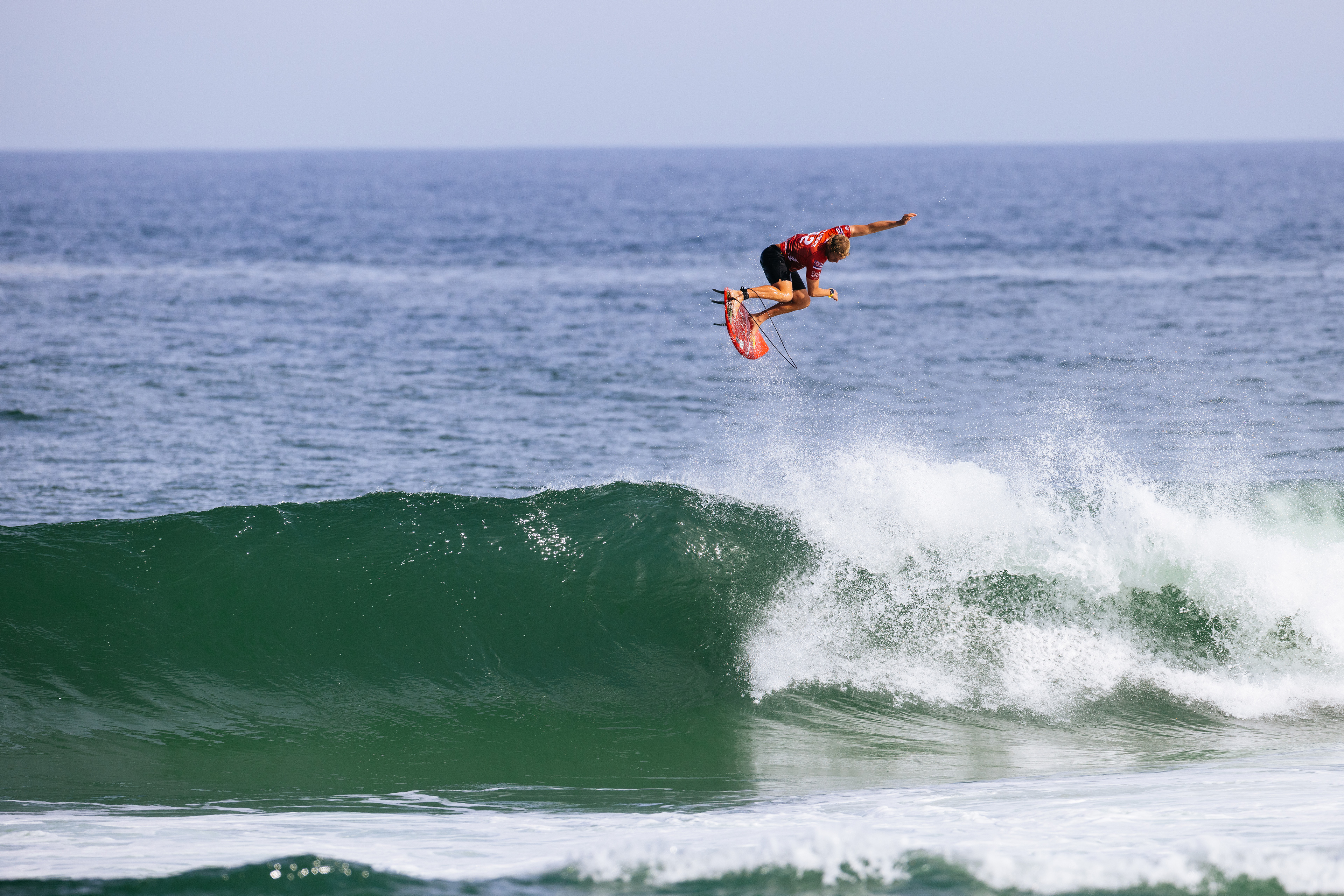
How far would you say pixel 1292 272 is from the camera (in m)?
38.9

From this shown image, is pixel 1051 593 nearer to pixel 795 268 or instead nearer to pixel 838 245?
pixel 838 245

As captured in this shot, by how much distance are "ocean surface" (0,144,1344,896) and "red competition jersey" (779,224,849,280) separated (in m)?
2.23

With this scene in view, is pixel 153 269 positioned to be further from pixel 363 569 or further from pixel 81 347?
pixel 363 569

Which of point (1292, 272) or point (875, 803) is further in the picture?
point (1292, 272)

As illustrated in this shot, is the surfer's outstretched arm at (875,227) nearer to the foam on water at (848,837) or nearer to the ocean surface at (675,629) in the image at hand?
the ocean surface at (675,629)

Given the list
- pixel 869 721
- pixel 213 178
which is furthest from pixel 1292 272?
pixel 213 178

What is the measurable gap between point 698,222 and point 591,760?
203 feet

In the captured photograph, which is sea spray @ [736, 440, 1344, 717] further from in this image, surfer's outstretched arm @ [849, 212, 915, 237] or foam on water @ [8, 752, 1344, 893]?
surfer's outstretched arm @ [849, 212, 915, 237]

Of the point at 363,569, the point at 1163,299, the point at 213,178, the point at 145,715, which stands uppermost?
the point at 213,178

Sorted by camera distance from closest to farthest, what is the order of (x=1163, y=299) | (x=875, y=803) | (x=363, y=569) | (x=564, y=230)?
1. (x=875, y=803)
2. (x=363, y=569)
3. (x=1163, y=299)
4. (x=564, y=230)

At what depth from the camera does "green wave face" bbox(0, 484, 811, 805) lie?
839 cm

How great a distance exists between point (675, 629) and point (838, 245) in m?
3.74

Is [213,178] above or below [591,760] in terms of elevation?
above

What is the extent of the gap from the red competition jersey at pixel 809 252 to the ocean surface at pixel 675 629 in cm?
223
